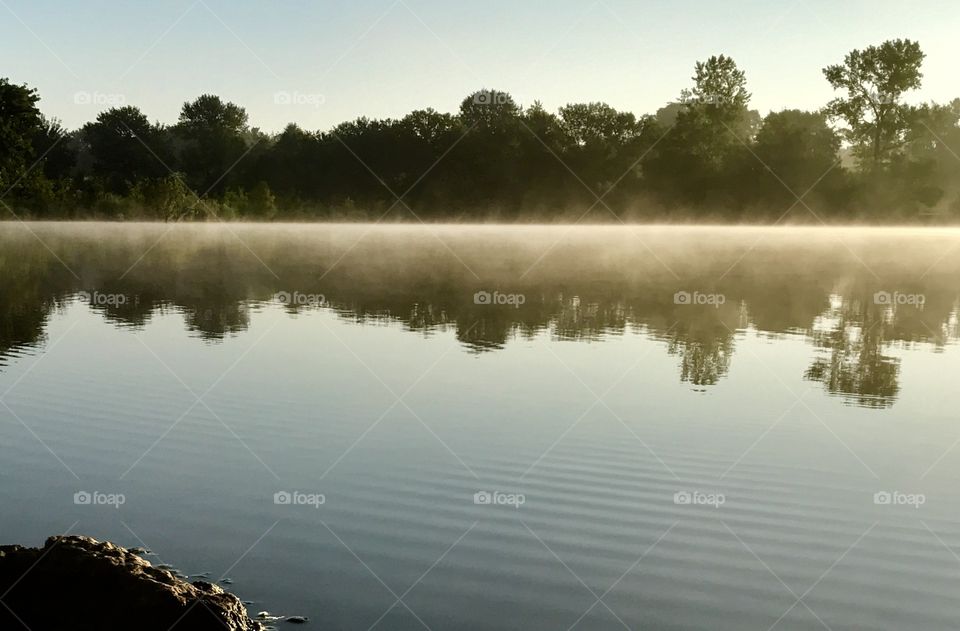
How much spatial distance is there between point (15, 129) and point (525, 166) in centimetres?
4975

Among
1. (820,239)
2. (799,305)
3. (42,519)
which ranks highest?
(820,239)

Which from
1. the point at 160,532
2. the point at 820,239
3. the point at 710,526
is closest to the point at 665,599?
the point at 710,526

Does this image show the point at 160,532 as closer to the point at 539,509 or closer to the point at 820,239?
the point at 539,509

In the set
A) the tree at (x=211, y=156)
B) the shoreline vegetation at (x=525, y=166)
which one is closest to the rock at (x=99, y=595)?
the shoreline vegetation at (x=525, y=166)

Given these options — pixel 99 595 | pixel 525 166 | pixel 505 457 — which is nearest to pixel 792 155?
pixel 525 166

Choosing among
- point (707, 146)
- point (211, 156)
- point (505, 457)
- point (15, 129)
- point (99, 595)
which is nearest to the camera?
point (99, 595)

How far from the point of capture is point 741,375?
64.5 ft

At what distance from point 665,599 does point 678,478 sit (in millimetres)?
3663

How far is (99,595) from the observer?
7312 mm

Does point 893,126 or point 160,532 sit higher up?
point 893,126

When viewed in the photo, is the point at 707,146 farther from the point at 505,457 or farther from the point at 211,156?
the point at 505,457

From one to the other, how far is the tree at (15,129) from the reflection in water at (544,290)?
88.6 ft

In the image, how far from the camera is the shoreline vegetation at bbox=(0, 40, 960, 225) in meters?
102

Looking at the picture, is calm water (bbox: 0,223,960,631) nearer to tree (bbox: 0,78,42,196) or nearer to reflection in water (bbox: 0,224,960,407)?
reflection in water (bbox: 0,224,960,407)
